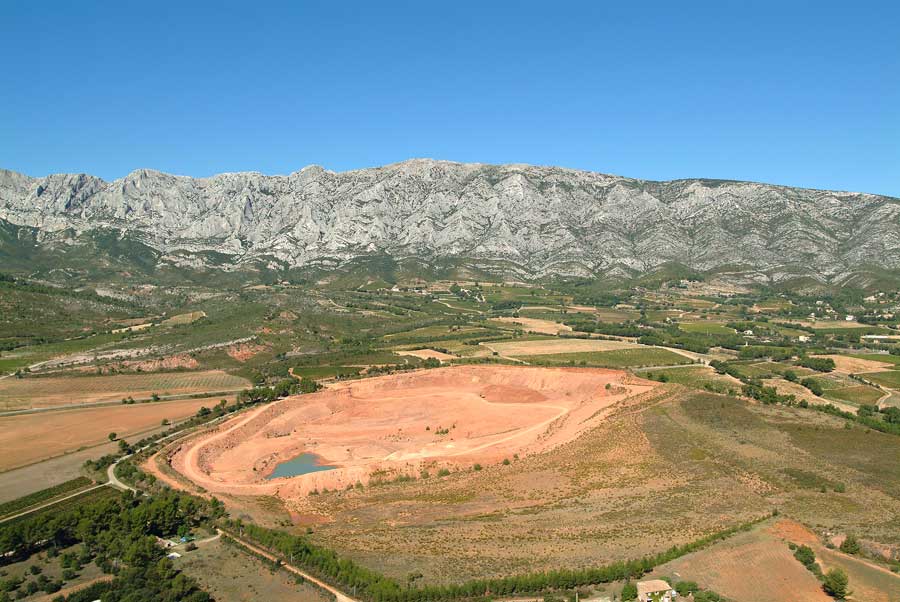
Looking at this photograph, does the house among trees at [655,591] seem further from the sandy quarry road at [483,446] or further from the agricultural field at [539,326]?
the agricultural field at [539,326]

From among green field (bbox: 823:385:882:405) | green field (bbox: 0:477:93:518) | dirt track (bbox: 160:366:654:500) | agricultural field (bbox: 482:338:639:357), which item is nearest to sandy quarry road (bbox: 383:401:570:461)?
dirt track (bbox: 160:366:654:500)

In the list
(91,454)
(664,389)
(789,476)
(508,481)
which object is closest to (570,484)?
(508,481)

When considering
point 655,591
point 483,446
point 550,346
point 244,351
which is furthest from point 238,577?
point 550,346

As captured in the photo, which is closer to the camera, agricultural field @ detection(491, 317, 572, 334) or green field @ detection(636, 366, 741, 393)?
green field @ detection(636, 366, 741, 393)

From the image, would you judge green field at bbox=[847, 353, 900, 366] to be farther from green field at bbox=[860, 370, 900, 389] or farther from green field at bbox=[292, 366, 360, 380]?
green field at bbox=[292, 366, 360, 380]

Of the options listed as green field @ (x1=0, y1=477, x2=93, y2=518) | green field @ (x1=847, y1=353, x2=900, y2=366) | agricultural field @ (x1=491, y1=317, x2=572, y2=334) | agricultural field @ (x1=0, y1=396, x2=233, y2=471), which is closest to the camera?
green field @ (x1=0, y1=477, x2=93, y2=518)

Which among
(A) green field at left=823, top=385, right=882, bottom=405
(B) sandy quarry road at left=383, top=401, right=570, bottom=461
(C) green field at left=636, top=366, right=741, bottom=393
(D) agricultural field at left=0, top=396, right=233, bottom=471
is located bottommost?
(B) sandy quarry road at left=383, top=401, right=570, bottom=461
